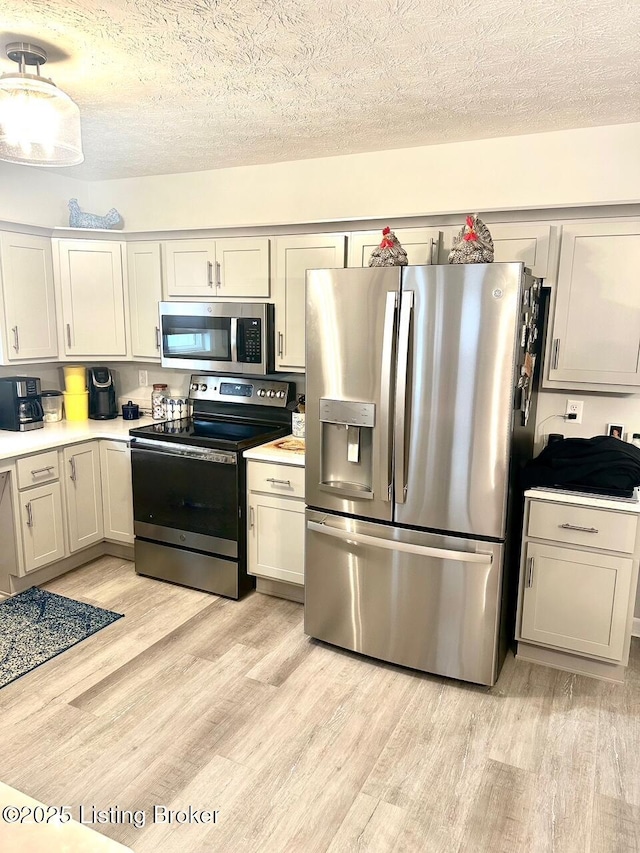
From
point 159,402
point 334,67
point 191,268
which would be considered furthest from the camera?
point 159,402

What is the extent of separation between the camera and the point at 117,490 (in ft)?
12.3

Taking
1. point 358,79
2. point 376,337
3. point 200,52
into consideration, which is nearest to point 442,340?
point 376,337

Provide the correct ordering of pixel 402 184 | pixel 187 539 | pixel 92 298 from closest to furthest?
pixel 402 184 < pixel 187 539 < pixel 92 298

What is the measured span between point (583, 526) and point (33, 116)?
266cm

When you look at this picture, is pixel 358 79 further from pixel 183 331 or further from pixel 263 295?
pixel 183 331

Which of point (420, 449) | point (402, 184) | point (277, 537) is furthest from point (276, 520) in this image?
point (402, 184)

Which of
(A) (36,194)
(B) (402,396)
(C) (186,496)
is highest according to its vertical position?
(A) (36,194)

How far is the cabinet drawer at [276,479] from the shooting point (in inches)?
124

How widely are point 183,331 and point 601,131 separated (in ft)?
8.19

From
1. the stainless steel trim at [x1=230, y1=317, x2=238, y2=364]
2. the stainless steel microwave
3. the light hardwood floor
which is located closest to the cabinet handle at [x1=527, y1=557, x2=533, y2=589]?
the light hardwood floor

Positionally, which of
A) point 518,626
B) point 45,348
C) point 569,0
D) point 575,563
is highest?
point 569,0

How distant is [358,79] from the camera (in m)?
2.30

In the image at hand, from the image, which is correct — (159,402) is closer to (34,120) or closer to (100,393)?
(100,393)

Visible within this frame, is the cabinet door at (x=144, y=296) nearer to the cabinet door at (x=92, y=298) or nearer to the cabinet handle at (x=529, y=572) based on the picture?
the cabinet door at (x=92, y=298)
